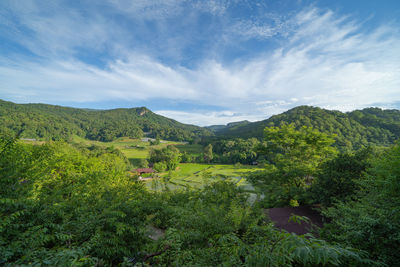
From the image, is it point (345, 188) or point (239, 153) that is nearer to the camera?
point (345, 188)

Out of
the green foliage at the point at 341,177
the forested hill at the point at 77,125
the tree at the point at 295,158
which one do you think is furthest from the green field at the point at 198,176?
the forested hill at the point at 77,125

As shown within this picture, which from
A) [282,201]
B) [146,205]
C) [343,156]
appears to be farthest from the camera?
[282,201]

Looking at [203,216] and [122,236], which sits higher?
[203,216]

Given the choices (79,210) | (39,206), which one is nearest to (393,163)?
(79,210)

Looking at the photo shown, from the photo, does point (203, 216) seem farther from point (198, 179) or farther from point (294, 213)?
point (198, 179)

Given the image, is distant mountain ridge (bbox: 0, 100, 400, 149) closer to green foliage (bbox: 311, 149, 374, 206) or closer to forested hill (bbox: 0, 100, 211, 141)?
forested hill (bbox: 0, 100, 211, 141)

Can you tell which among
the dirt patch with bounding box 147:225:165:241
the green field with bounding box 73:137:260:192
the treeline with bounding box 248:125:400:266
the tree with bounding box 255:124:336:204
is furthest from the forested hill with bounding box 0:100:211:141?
the treeline with bounding box 248:125:400:266

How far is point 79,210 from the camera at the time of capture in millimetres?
5895

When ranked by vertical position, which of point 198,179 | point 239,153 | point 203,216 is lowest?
point 198,179

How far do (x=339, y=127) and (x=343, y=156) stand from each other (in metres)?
54.7

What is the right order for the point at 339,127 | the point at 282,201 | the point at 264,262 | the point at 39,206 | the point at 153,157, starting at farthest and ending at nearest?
the point at 153,157 < the point at 339,127 < the point at 282,201 < the point at 39,206 < the point at 264,262

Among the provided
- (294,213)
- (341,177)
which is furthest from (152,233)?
(341,177)

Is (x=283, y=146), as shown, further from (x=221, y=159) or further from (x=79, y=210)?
(x=221, y=159)

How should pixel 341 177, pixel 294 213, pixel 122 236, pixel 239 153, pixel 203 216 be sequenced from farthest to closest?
pixel 239 153 < pixel 294 213 < pixel 341 177 < pixel 203 216 < pixel 122 236
